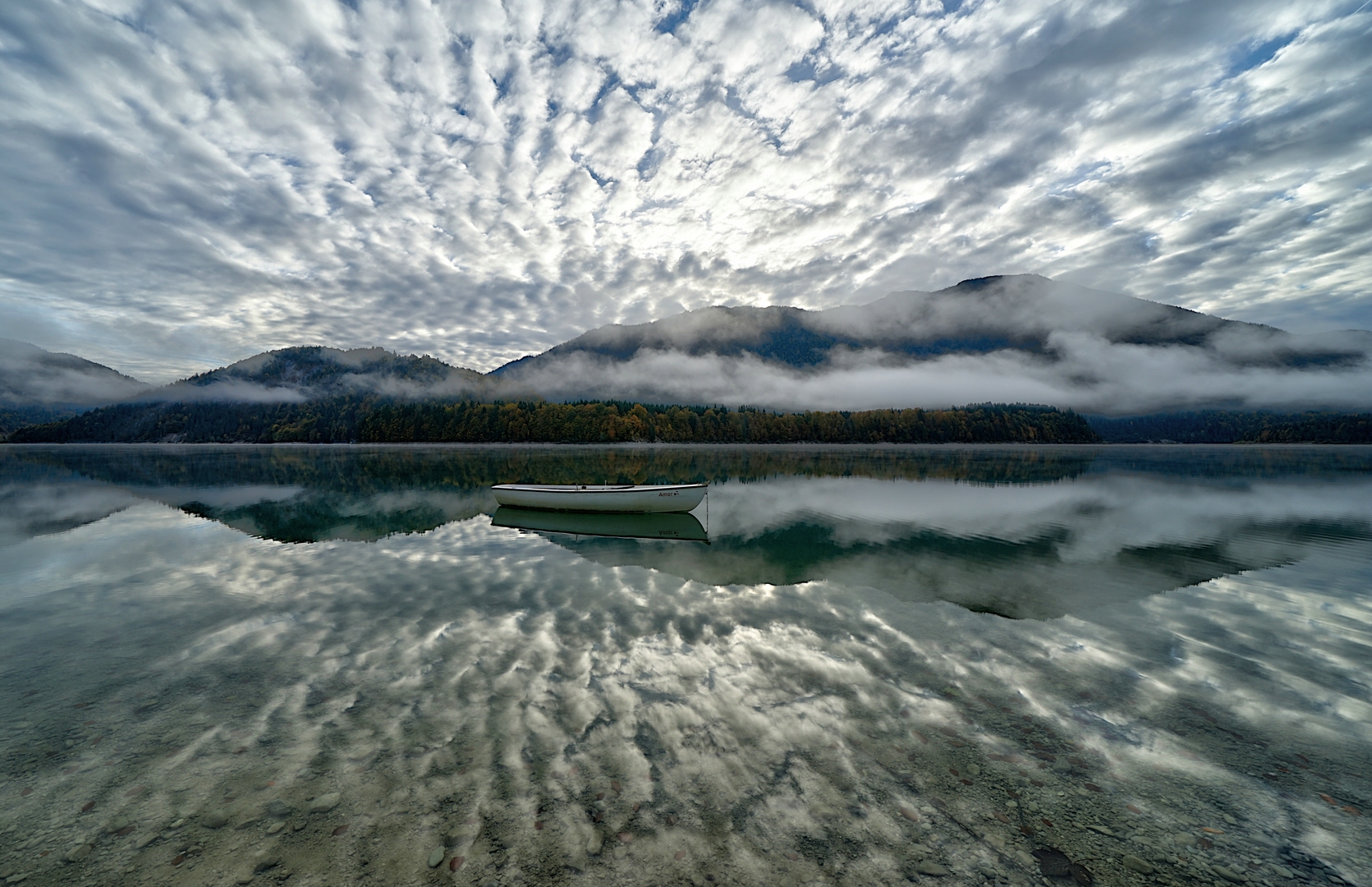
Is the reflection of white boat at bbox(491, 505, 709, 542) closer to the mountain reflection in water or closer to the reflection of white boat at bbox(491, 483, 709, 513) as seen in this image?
the mountain reflection in water

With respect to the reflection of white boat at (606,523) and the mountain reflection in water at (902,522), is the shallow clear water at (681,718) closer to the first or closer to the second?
the mountain reflection in water at (902,522)

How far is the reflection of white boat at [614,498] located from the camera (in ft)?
118

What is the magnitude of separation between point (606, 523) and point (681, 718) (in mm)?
25379

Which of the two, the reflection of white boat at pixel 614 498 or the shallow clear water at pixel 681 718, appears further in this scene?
the reflection of white boat at pixel 614 498

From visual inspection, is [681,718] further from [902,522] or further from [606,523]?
[902,522]

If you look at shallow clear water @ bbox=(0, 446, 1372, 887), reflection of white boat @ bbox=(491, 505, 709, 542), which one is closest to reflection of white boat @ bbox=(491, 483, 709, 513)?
reflection of white boat @ bbox=(491, 505, 709, 542)

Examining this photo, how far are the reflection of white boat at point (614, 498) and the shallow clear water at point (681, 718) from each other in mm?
11147

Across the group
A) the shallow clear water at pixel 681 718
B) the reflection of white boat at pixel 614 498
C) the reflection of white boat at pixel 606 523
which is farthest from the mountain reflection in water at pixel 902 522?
the reflection of white boat at pixel 614 498

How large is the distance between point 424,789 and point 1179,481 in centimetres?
9627

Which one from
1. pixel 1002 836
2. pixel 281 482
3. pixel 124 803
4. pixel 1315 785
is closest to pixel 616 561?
pixel 124 803

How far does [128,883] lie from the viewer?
6.05 m

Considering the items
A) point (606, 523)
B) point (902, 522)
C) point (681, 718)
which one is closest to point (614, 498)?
point (606, 523)

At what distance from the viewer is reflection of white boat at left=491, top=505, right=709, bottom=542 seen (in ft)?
103

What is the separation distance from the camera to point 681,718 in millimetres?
10102
